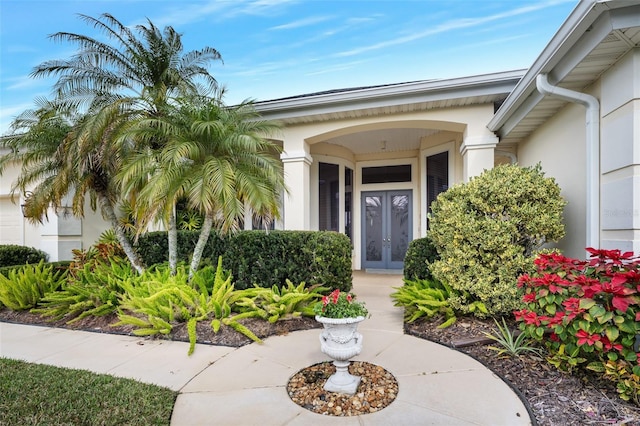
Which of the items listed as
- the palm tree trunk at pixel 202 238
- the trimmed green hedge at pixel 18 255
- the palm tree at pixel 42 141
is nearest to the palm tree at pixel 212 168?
the palm tree trunk at pixel 202 238

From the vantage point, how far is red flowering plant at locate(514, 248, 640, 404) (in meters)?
2.50

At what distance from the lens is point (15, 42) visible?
21.3ft

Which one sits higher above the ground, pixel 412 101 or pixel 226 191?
pixel 412 101

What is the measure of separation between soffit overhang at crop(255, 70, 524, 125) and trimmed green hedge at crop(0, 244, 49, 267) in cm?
814

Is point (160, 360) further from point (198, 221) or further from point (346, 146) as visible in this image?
point (346, 146)

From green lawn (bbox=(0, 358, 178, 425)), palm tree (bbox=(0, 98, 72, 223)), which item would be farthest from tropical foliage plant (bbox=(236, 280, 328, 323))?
palm tree (bbox=(0, 98, 72, 223))

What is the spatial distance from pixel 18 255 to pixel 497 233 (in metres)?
12.3

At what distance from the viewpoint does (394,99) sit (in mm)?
6336

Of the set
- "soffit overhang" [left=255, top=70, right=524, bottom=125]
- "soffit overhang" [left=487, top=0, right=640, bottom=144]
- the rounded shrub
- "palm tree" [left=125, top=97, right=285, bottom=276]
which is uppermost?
"soffit overhang" [left=255, top=70, right=524, bottom=125]

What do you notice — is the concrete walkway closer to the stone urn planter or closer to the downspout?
the stone urn planter

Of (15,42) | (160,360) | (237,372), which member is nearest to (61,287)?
(160,360)

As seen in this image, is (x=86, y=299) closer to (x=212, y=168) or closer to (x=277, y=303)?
(x=212, y=168)

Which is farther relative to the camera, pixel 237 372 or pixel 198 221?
pixel 198 221

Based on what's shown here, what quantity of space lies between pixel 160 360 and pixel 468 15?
302 inches
